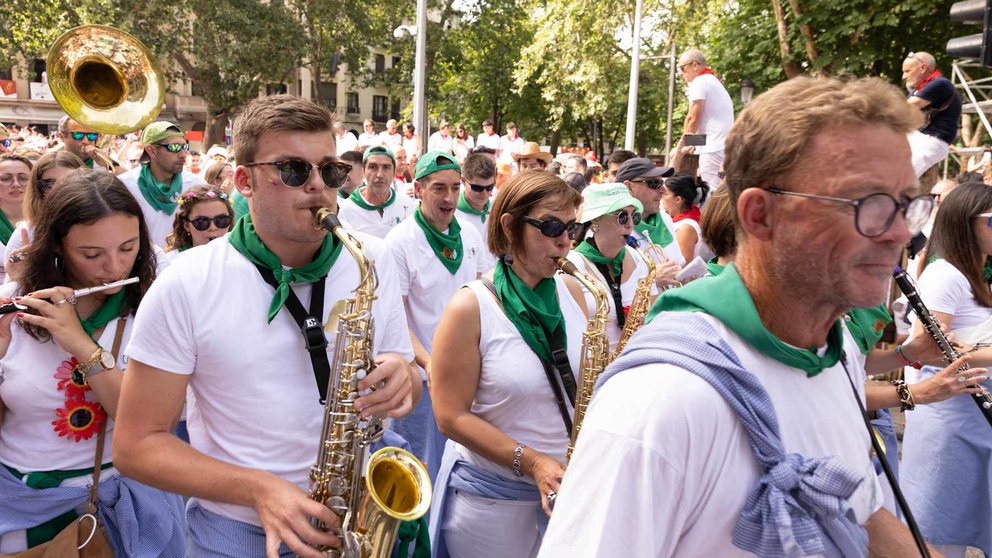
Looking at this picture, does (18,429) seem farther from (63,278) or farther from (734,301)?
(734,301)

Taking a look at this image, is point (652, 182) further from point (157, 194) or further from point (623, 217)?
point (157, 194)

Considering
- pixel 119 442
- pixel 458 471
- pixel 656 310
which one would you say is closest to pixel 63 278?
pixel 119 442

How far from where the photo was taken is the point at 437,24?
34500mm

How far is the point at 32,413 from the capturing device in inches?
111

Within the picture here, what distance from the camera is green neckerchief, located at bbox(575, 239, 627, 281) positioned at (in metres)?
4.55

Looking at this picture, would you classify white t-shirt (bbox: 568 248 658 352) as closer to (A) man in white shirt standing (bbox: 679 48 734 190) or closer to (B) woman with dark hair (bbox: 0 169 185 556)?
(B) woman with dark hair (bbox: 0 169 185 556)

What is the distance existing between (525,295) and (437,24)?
110 feet

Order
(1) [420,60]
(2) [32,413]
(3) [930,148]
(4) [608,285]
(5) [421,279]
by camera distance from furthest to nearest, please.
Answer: (1) [420,60]
(3) [930,148]
(5) [421,279]
(4) [608,285]
(2) [32,413]

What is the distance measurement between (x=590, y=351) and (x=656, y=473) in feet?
5.81

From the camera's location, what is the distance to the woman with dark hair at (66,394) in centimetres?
280

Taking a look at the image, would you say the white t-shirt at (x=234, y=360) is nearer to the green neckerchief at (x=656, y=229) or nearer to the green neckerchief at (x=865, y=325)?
the green neckerchief at (x=865, y=325)

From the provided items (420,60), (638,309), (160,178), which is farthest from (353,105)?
(638,309)

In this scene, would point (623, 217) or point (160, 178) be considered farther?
point (160, 178)

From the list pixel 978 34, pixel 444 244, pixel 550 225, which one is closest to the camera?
pixel 550 225
